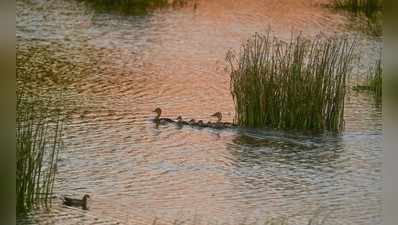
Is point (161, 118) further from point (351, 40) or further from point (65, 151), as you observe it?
point (351, 40)

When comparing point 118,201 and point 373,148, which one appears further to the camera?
point 373,148

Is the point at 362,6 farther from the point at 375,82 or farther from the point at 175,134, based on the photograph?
the point at 175,134

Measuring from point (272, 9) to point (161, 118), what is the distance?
1.73ft

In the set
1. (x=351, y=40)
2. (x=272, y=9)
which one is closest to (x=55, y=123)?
(x=272, y=9)

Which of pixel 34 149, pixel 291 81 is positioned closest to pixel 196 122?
pixel 291 81

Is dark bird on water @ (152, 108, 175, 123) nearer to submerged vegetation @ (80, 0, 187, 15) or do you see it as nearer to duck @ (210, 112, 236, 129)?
duck @ (210, 112, 236, 129)

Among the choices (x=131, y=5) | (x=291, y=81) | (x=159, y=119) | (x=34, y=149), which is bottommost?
(x=34, y=149)

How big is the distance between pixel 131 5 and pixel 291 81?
603 millimetres

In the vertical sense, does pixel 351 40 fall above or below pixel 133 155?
above

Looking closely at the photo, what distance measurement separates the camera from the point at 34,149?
80.8 inches

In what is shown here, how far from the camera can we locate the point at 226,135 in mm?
2141

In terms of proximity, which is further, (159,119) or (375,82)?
(375,82)

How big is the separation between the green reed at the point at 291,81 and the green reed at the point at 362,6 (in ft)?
0.36

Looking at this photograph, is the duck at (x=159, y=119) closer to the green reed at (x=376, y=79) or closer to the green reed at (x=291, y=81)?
the green reed at (x=291, y=81)
